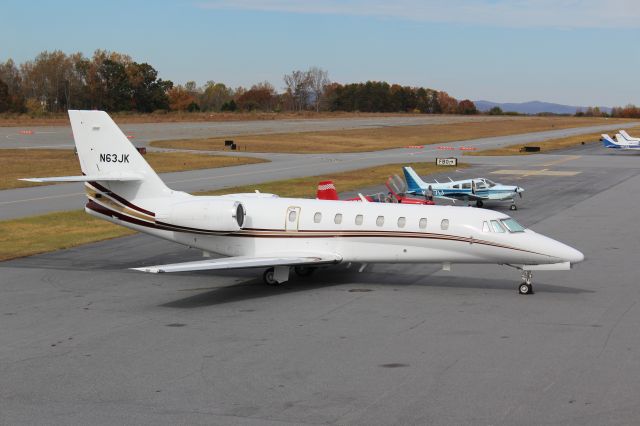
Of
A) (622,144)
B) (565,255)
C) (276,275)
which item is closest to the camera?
(565,255)

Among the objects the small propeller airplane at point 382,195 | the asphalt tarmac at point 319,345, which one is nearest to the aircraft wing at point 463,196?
the small propeller airplane at point 382,195

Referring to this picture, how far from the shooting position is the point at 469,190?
1826 inches

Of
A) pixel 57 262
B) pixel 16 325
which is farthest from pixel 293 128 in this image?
pixel 16 325

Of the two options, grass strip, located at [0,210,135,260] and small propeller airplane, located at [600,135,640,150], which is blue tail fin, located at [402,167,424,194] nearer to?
grass strip, located at [0,210,135,260]

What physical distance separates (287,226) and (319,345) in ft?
25.6

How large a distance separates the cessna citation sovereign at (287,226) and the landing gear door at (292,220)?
32 millimetres

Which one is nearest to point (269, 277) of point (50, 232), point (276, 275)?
point (276, 275)

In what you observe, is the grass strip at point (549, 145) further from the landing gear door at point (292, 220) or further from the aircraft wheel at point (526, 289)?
the aircraft wheel at point (526, 289)

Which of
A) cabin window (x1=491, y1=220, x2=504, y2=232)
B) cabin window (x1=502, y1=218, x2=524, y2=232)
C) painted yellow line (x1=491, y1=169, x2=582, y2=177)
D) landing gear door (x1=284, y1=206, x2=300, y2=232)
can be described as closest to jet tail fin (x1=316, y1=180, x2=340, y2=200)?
landing gear door (x1=284, y1=206, x2=300, y2=232)

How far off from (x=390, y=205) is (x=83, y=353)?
11.2 meters

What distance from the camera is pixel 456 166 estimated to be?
241 feet

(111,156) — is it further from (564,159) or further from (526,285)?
(564,159)

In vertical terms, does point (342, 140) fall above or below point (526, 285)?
below

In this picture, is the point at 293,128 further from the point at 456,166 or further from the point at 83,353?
the point at 83,353
